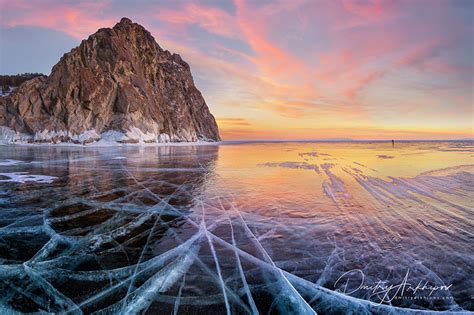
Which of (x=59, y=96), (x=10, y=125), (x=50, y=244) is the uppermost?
(x=59, y=96)

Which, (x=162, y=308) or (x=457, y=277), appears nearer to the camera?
(x=162, y=308)

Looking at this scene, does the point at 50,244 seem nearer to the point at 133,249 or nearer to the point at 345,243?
the point at 133,249

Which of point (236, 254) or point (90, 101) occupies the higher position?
point (90, 101)

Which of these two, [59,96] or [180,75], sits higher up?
[180,75]

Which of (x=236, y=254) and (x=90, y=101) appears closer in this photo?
(x=236, y=254)

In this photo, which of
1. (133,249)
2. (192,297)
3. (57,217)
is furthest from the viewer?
(57,217)

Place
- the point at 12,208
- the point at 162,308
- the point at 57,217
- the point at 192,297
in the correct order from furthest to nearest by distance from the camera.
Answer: the point at 12,208, the point at 57,217, the point at 192,297, the point at 162,308

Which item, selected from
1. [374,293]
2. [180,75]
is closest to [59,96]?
[180,75]

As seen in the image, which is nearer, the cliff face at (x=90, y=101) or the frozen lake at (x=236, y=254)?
the frozen lake at (x=236, y=254)

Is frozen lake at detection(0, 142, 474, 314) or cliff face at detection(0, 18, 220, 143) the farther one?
cliff face at detection(0, 18, 220, 143)

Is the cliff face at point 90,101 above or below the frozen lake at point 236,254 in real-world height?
above

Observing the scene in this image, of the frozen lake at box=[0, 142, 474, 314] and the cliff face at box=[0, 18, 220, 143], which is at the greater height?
the cliff face at box=[0, 18, 220, 143]
